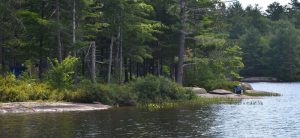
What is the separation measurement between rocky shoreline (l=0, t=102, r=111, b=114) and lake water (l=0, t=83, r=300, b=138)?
197 centimetres

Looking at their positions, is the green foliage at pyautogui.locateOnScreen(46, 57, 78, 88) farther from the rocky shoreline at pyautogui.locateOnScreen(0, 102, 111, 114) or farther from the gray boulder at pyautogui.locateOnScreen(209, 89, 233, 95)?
the gray boulder at pyautogui.locateOnScreen(209, 89, 233, 95)

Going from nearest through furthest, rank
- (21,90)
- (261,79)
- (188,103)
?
(21,90) < (188,103) < (261,79)

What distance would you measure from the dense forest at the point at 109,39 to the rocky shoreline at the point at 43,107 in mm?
4151

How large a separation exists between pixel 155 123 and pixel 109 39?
27.2 m

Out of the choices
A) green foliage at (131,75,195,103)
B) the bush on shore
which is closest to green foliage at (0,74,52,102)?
the bush on shore

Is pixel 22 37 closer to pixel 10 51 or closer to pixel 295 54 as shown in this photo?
pixel 10 51

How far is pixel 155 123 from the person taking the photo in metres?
29.3

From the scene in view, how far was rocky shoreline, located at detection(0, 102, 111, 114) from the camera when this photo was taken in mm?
35469

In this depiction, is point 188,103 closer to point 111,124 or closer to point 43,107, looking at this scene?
point 43,107

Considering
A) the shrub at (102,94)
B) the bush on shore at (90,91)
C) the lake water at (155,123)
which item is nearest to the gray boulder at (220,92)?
the bush on shore at (90,91)

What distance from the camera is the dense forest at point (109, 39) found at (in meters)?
45.0

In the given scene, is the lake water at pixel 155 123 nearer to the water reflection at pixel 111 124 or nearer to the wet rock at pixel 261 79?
the water reflection at pixel 111 124

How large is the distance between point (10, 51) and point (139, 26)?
12073 mm

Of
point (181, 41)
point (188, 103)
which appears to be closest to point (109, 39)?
point (181, 41)
